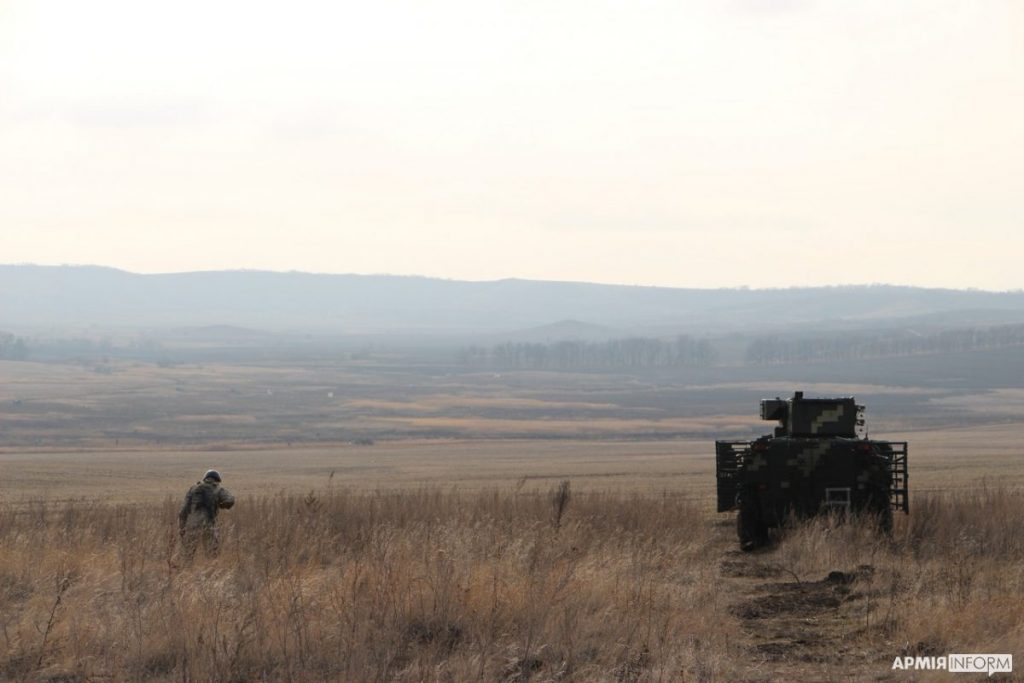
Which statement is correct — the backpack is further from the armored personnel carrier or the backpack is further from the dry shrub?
the armored personnel carrier

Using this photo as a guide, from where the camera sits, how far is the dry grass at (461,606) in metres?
9.10

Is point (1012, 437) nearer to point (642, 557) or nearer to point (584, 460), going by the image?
point (584, 460)

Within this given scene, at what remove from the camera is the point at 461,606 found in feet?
33.2

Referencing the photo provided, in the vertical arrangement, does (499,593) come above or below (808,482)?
below

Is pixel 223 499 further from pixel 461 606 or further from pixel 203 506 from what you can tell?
pixel 461 606

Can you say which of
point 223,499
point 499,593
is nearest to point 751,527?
point 223,499

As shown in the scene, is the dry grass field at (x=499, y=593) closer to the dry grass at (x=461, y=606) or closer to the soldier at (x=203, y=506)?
the dry grass at (x=461, y=606)

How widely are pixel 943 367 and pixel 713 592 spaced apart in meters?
174

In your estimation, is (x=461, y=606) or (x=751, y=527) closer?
(x=461, y=606)

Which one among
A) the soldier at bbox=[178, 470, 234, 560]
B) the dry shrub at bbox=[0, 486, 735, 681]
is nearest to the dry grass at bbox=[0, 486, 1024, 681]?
the dry shrub at bbox=[0, 486, 735, 681]

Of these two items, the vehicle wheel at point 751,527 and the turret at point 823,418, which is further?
the turret at point 823,418

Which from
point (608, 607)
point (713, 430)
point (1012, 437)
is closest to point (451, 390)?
point (713, 430)

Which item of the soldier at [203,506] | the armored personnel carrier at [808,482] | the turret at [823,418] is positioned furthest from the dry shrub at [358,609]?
the turret at [823,418]

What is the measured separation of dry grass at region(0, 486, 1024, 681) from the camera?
9102 millimetres
